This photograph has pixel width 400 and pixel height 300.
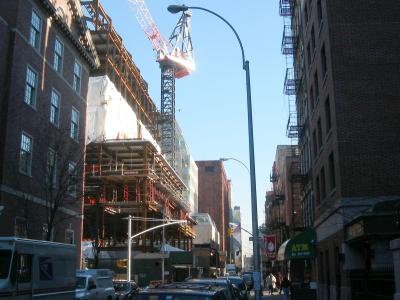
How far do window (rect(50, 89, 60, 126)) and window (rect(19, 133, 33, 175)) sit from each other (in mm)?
3184

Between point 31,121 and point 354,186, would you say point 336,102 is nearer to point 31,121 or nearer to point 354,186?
point 354,186

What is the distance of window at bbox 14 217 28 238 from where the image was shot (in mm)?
27320

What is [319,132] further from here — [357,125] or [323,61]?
[357,125]

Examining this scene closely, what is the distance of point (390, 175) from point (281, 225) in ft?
142

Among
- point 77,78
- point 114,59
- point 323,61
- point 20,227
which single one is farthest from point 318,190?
point 114,59

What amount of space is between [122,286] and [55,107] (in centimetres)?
1133

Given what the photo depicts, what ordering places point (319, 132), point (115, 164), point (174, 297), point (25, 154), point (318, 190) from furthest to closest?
point (115, 164) → point (318, 190) → point (319, 132) → point (25, 154) → point (174, 297)

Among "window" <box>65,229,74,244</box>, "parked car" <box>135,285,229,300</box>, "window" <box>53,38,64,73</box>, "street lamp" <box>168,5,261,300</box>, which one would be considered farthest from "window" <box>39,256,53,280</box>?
"window" <box>53,38,64,73</box>

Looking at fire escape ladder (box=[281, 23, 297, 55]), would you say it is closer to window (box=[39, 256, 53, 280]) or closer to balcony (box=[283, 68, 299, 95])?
balcony (box=[283, 68, 299, 95])

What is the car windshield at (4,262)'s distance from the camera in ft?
51.3

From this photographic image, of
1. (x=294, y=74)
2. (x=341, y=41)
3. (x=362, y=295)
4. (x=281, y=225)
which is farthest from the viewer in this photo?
(x=281, y=225)

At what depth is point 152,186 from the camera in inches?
2450

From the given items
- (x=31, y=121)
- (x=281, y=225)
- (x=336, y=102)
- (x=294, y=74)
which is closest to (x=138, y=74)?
(x=281, y=225)

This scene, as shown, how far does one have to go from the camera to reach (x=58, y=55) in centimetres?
3350
